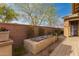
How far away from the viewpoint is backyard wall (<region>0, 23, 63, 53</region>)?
173 cm

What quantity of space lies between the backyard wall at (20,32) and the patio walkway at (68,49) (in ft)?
0.76

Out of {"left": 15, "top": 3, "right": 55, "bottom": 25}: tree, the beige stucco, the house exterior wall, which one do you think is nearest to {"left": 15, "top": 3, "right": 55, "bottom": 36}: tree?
{"left": 15, "top": 3, "right": 55, "bottom": 25}: tree

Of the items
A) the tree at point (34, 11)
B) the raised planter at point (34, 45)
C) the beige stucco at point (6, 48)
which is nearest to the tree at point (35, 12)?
the tree at point (34, 11)

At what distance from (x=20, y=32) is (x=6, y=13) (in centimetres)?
27

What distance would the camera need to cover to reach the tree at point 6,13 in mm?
1735

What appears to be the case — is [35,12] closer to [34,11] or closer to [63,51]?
[34,11]

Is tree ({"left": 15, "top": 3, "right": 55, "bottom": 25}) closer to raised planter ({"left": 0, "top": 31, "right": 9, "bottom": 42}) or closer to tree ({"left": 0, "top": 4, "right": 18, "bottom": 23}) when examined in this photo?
tree ({"left": 0, "top": 4, "right": 18, "bottom": 23})

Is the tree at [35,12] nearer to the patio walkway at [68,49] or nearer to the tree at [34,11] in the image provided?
the tree at [34,11]

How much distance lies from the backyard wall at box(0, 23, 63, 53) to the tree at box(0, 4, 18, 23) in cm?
6

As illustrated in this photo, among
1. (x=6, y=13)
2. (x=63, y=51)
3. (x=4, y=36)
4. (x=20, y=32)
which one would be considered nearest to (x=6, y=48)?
(x=4, y=36)

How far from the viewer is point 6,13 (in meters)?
1.74

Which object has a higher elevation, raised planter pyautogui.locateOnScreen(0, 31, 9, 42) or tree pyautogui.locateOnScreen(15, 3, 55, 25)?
tree pyautogui.locateOnScreen(15, 3, 55, 25)

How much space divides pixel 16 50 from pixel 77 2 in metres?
0.89

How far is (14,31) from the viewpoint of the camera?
Answer: 5.74ft
